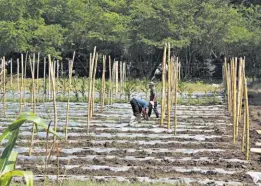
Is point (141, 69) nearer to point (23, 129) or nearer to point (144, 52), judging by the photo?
point (144, 52)

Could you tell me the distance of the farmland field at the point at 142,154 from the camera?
7.12 metres

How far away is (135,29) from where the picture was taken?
30625mm

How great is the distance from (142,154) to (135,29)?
22.4 m

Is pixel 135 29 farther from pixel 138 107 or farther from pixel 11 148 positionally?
pixel 11 148

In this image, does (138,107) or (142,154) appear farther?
(138,107)

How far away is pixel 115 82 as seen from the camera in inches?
797

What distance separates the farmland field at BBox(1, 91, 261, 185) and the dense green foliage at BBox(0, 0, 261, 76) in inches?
646

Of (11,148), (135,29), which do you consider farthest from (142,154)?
(135,29)

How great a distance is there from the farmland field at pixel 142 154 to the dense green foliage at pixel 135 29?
16.4 metres

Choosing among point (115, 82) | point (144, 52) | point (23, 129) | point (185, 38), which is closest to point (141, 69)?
point (144, 52)

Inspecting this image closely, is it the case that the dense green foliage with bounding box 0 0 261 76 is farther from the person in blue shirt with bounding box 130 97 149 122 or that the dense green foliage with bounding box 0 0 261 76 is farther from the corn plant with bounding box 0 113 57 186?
the corn plant with bounding box 0 113 57 186

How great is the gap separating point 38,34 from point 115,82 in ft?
34.6

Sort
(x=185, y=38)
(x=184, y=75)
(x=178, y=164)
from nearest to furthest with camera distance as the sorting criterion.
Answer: (x=178, y=164)
(x=185, y=38)
(x=184, y=75)

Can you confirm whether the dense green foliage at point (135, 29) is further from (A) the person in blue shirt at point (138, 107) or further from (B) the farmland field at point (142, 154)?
(B) the farmland field at point (142, 154)
